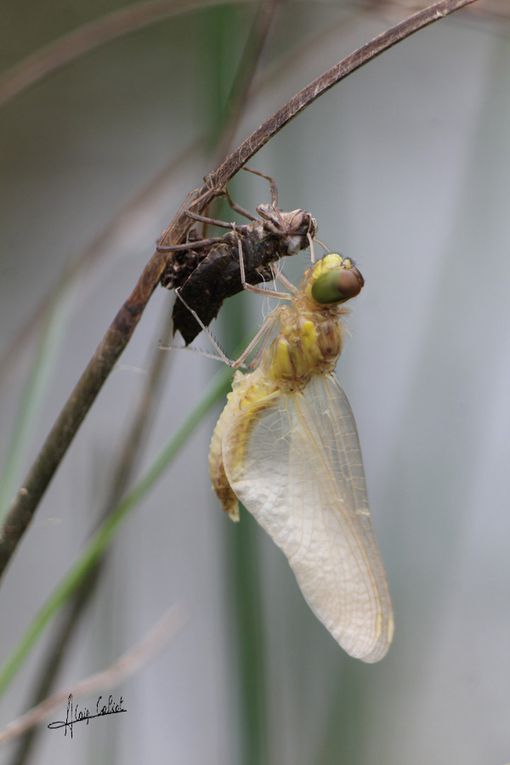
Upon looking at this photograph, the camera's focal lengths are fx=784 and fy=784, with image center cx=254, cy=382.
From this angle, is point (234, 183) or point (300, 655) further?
point (300, 655)

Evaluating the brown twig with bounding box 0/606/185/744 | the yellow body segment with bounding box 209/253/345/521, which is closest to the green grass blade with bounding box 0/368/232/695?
the brown twig with bounding box 0/606/185/744

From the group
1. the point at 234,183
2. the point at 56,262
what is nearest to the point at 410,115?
the point at 56,262

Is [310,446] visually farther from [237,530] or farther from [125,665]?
[125,665]

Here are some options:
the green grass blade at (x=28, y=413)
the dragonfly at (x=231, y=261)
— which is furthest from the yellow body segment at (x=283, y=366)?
the green grass blade at (x=28, y=413)

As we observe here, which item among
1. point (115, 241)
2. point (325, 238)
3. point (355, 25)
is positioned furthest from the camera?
point (325, 238)

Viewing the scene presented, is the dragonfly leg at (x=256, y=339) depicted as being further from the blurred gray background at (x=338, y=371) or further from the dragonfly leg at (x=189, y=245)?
the dragonfly leg at (x=189, y=245)
